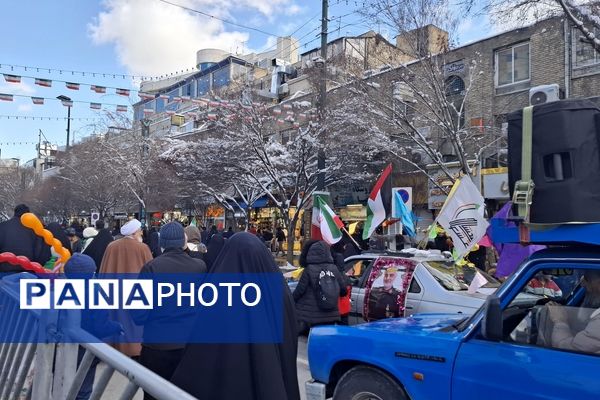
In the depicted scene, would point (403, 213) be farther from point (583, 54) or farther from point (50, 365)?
point (583, 54)

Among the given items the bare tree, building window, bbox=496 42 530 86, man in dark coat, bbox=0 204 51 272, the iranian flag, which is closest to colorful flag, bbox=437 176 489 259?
the iranian flag

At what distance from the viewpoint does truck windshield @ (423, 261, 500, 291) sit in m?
6.48

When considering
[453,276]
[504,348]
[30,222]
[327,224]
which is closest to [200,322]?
[504,348]

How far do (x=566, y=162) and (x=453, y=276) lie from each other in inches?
159

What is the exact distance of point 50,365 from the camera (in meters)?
2.82

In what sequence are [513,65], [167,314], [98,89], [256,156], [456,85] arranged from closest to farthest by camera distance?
[167,314] < [98,89] < [256,156] < [513,65] < [456,85]

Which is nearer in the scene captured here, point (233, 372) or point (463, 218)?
point (233, 372)

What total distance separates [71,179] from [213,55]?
26345 millimetres

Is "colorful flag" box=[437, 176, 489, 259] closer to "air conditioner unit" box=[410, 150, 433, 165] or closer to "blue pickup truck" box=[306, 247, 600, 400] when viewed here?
"blue pickup truck" box=[306, 247, 600, 400]

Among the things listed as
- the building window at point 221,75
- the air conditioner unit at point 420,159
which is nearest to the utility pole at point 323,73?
the air conditioner unit at point 420,159

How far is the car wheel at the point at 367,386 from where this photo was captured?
355 centimetres

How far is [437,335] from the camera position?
11.3ft

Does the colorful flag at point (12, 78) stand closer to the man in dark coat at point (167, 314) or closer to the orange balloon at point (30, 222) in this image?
the orange balloon at point (30, 222)

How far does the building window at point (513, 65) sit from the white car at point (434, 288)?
13062 mm
